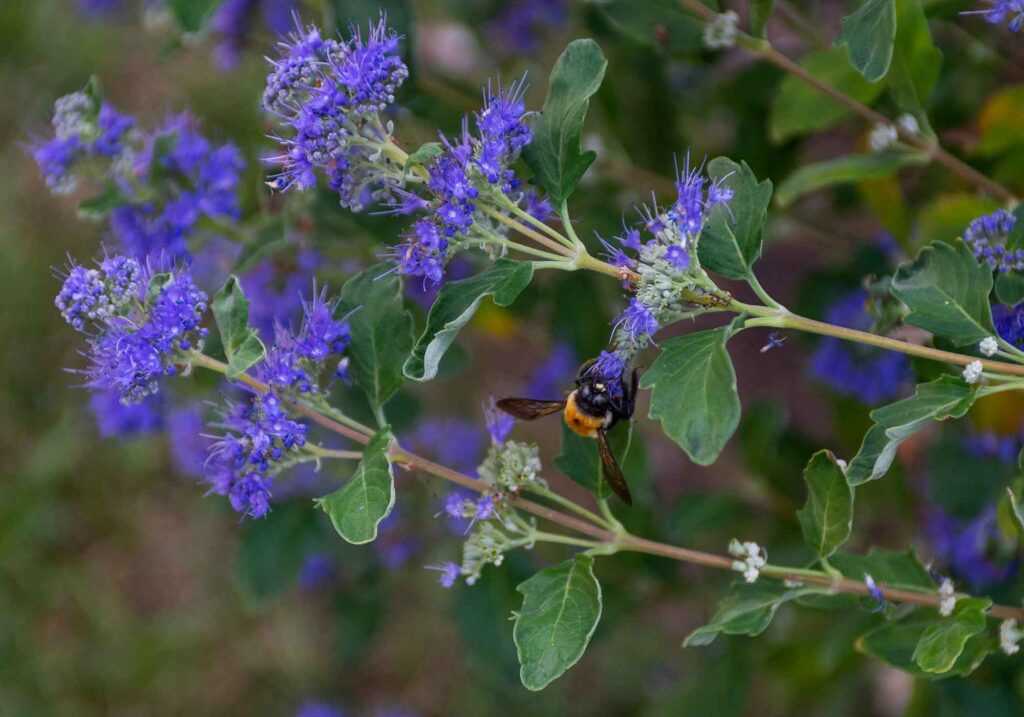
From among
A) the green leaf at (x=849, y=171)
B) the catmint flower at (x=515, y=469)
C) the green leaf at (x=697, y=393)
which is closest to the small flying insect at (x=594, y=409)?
the catmint flower at (x=515, y=469)

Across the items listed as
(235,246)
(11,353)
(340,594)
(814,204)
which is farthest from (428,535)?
(11,353)

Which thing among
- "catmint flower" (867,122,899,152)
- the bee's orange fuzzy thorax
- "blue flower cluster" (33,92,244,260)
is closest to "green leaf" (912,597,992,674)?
the bee's orange fuzzy thorax

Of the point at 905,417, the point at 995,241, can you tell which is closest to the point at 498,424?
the point at 905,417

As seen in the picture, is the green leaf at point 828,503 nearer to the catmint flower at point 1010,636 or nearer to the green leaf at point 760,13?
the catmint flower at point 1010,636

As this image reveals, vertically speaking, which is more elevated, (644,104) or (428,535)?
(644,104)

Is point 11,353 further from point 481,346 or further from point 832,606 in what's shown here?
point 832,606

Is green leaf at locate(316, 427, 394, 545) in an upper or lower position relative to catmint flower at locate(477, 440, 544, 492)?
upper

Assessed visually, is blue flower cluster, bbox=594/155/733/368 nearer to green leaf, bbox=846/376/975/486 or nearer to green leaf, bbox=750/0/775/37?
green leaf, bbox=846/376/975/486

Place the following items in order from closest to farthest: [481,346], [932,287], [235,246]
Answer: [932,287] < [235,246] < [481,346]
